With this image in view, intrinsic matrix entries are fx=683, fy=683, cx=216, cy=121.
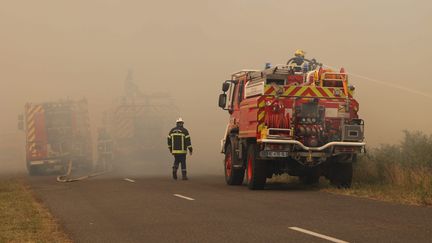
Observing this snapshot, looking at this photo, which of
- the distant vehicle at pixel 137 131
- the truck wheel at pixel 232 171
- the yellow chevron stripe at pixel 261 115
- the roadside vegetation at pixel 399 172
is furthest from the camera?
the distant vehicle at pixel 137 131

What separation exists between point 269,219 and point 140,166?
978 inches

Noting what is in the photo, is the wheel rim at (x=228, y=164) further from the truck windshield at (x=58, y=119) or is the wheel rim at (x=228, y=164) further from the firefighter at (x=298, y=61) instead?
the truck windshield at (x=58, y=119)

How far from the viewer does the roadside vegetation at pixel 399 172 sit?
1362 cm

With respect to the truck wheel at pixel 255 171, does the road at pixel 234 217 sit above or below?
below

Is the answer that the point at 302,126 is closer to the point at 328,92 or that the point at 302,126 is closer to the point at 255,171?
the point at 328,92

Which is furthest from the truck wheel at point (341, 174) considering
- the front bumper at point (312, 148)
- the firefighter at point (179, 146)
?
the firefighter at point (179, 146)

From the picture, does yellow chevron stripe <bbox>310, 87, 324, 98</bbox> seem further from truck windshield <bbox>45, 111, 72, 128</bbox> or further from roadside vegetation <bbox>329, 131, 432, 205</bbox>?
truck windshield <bbox>45, 111, 72, 128</bbox>

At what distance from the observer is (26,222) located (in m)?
10.5

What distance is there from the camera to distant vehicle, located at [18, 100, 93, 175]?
101 ft

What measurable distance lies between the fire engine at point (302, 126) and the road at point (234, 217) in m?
0.80

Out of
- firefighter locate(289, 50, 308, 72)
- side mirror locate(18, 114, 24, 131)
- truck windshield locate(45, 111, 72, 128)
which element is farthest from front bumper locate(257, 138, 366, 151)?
truck windshield locate(45, 111, 72, 128)

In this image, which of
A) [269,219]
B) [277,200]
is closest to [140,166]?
[277,200]

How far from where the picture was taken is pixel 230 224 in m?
9.77

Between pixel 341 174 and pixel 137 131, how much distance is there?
19420mm
